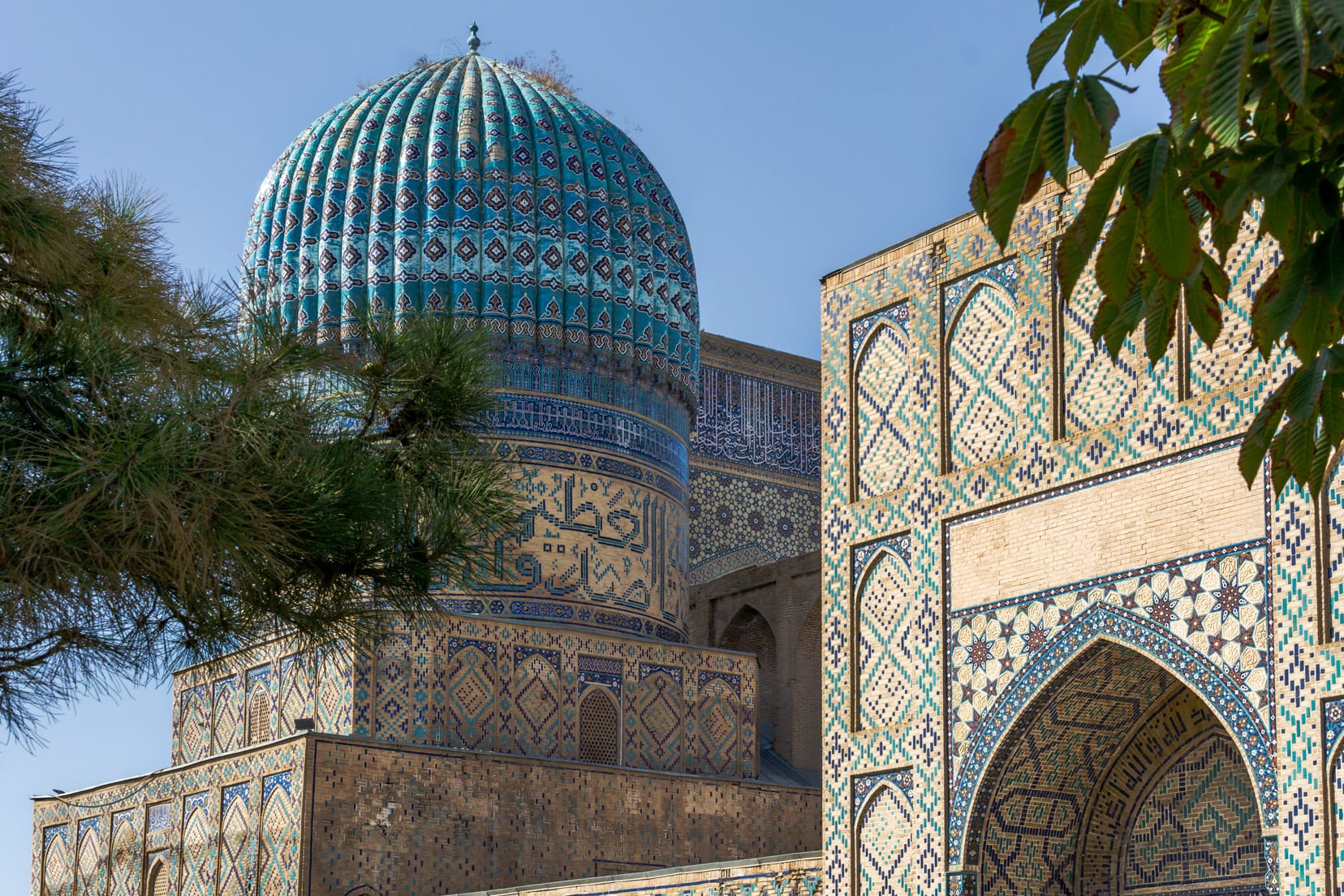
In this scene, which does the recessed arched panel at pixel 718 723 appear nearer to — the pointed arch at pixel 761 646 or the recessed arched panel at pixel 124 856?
the pointed arch at pixel 761 646

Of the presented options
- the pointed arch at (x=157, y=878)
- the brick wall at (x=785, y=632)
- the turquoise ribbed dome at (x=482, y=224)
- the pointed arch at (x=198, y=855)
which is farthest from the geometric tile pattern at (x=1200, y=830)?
the pointed arch at (x=157, y=878)

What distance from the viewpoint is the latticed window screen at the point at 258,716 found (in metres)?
14.0

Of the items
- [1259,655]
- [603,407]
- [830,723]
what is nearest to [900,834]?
[830,723]

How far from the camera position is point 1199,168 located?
8.04 ft

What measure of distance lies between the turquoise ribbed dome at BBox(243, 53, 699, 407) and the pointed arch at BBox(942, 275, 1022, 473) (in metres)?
5.77

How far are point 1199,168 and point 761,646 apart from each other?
46.3 ft

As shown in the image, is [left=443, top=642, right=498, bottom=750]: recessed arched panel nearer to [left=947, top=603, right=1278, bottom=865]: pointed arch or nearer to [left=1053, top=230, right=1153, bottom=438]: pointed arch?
[left=947, top=603, right=1278, bottom=865]: pointed arch

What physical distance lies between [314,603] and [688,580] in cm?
1077

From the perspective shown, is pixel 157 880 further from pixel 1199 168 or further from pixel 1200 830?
pixel 1199 168

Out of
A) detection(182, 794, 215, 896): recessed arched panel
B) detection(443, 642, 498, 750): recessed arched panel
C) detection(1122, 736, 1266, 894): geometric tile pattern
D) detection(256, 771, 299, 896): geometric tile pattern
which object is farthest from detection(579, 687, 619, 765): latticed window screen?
detection(1122, 736, 1266, 894): geometric tile pattern

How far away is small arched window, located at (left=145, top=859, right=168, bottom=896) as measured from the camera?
1387 centimetres

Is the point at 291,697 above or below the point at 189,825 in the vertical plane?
above

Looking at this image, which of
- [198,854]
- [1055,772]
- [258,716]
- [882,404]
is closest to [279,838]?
[198,854]

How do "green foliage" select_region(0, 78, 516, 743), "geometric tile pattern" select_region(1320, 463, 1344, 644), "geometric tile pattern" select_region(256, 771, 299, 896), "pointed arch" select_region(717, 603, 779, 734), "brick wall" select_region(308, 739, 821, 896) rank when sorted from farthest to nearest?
"pointed arch" select_region(717, 603, 779, 734) → "brick wall" select_region(308, 739, 821, 896) → "geometric tile pattern" select_region(256, 771, 299, 896) → "geometric tile pattern" select_region(1320, 463, 1344, 644) → "green foliage" select_region(0, 78, 516, 743)
